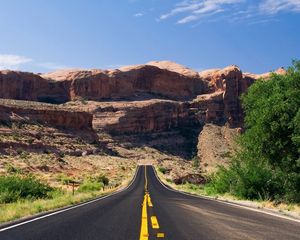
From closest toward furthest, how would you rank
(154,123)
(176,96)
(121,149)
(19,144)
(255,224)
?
(255,224)
(19,144)
(121,149)
(154,123)
(176,96)

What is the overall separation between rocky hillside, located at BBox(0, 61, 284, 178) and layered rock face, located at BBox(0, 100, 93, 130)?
616mm

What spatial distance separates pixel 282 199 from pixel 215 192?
13364mm

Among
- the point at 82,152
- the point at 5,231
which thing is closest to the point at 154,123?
the point at 82,152

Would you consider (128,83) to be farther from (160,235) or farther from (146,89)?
(160,235)

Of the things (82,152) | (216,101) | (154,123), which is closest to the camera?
(82,152)

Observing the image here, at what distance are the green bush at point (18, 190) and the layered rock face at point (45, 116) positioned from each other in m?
77.5

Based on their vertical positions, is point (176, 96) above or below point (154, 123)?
above

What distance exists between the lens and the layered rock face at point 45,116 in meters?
107

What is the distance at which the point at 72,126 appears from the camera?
121 m

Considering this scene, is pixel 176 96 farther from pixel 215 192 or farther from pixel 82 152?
pixel 215 192

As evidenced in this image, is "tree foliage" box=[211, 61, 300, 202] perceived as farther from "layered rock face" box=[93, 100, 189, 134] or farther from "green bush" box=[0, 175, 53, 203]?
"layered rock face" box=[93, 100, 189, 134]

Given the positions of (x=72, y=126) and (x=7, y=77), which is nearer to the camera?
(x=72, y=126)

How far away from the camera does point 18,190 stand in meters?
26.2

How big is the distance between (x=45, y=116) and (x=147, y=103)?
59.5 meters
